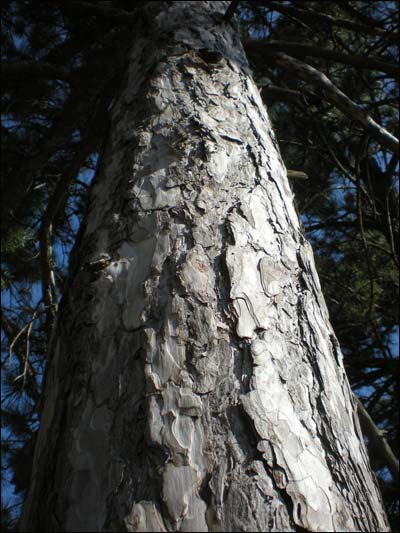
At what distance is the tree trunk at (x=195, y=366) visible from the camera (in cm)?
65

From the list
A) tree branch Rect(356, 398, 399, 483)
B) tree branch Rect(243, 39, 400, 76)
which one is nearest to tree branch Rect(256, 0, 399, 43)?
tree branch Rect(243, 39, 400, 76)

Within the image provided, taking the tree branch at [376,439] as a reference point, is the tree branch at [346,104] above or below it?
above

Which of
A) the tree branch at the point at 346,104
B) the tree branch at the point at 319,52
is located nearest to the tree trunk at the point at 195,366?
the tree branch at the point at 346,104

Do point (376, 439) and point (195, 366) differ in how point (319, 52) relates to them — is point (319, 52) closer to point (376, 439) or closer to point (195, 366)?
point (376, 439)

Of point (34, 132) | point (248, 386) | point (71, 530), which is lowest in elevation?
point (71, 530)

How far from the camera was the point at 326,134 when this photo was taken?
3.62m

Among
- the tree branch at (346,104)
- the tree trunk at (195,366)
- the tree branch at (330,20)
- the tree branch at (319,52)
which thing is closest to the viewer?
the tree trunk at (195,366)

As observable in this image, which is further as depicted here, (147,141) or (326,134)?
(326,134)

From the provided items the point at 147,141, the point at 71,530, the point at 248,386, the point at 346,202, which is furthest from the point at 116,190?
the point at 346,202

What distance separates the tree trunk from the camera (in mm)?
650

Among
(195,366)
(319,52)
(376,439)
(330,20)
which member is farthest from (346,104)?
(195,366)

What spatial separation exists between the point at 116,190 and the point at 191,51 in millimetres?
616

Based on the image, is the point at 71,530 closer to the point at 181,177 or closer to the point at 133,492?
the point at 133,492

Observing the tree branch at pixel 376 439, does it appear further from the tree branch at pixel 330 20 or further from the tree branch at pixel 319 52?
the tree branch at pixel 330 20
